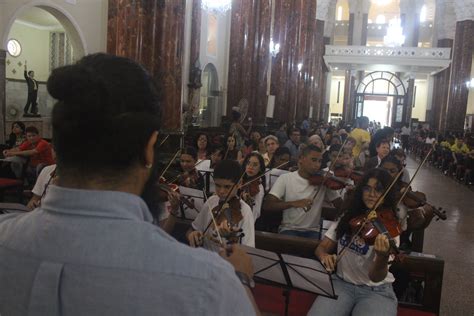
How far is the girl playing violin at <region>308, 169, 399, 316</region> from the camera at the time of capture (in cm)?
276

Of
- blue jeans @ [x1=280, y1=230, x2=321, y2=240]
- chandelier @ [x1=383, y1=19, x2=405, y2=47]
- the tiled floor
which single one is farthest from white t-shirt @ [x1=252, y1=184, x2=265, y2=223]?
chandelier @ [x1=383, y1=19, x2=405, y2=47]

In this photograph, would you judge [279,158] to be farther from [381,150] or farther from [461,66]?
[461,66]

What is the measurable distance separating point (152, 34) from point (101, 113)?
232 inches

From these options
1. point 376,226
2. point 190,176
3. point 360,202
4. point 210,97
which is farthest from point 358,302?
point 210,97

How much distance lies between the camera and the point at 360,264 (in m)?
2.96

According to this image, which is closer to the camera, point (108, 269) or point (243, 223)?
point (108, 269)

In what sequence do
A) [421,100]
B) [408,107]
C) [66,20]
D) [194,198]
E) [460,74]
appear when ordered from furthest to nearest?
1. [421,100]
2. [408,107]
3. [460,74]
4. [66,20]
5. [194,198]

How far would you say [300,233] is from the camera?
4.35m

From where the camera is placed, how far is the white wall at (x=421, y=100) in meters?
35.7

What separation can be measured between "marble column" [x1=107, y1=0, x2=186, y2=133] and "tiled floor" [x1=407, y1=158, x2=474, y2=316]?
410 centimetres

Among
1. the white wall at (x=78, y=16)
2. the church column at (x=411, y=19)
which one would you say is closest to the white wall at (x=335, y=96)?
the church column at (x=411, y=19)

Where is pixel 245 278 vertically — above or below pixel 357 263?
above

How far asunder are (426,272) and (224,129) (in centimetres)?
989

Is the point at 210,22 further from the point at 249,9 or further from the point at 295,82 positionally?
the point at 295,82
